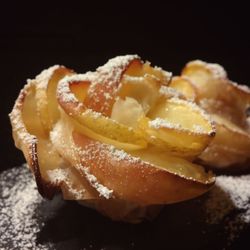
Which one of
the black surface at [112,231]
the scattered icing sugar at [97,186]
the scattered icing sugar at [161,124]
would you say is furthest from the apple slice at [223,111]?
the scattered icing sugar at [97,186]

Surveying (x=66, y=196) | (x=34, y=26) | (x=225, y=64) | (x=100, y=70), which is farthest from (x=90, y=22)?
(x=66, y=196)

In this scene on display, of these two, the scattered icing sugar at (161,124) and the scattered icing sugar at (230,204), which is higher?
the scattered icing sugar at (161,124)

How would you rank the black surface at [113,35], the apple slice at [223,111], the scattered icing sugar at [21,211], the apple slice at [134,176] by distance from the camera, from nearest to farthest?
the apple slice at [134,176]
the scattered icing sugar at [21,211]
the apple slice at [223,111]
the black surface at [113,35]

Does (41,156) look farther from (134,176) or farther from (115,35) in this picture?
(115,35)

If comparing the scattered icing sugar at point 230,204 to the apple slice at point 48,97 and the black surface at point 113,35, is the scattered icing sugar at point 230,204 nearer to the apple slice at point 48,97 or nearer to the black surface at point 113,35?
the apple slice at point 48,97

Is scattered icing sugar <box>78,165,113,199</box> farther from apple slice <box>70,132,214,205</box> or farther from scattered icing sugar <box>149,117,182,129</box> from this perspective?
scattered icing sugar <box>149,117,182,129</box>

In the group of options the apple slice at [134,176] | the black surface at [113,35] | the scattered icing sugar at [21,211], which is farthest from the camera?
the black surface at [113,35]

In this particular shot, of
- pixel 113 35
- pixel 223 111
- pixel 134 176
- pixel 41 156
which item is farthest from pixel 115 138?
pixel 113 35

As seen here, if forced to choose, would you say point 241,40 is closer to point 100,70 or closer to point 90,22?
point 90,22
